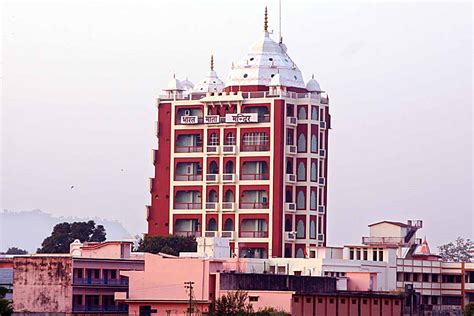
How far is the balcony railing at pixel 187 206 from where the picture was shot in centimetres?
12194

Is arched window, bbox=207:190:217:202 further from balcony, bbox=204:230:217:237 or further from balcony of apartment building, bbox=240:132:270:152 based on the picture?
balcony of apartment building, bbox=240:132:270:152

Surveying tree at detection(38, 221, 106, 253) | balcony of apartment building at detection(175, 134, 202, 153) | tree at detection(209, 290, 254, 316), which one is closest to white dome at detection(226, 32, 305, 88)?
balcony of apartment building at detection(175, 134, 202, 153)

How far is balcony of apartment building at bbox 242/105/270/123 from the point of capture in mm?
119688

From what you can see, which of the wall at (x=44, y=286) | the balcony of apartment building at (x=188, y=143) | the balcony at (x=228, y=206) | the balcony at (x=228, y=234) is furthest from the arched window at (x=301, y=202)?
the wall at (x=44, y=286)

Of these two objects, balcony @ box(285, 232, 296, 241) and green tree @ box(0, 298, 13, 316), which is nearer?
green tree @ box(0, 298, 13, 316)

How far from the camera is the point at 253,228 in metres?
119

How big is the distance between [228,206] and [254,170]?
3.17 m

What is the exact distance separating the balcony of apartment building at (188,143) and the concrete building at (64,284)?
23.0m

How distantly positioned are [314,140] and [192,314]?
2896 centimetres

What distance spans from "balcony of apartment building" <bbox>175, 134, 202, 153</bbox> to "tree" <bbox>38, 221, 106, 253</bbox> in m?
10.7

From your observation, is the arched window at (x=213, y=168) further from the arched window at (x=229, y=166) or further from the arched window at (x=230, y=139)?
the arched window at (x=230, y=139)

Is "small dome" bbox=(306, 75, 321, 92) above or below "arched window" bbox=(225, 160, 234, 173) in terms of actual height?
above

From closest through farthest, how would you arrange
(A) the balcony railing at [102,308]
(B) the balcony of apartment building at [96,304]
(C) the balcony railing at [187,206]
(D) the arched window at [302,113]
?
(B) the balcony of apartment building at [96,304] → (A) the balcony railing at [102,308] → (D) the arched window at [302,113] → (C) the balcony railing at [187,206]

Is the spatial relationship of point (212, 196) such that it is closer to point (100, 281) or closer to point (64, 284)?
point (100, 281)
